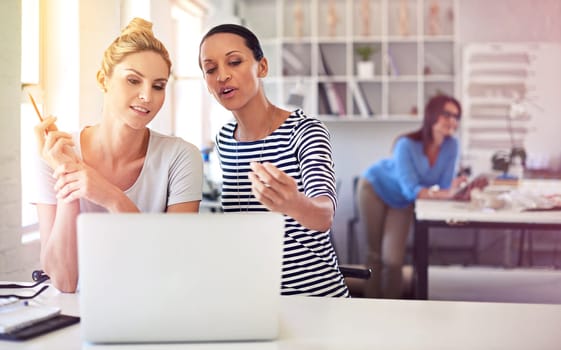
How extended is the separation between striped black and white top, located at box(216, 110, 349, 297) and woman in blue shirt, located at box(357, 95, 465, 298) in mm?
2373

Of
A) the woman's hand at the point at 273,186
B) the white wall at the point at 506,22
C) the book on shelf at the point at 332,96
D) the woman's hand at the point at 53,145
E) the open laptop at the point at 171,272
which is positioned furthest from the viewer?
the book on shelf at the point at 332,96

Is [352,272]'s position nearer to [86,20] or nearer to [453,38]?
[86,20]

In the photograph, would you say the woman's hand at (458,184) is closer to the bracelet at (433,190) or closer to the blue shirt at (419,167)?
the bracelet at (433,190)

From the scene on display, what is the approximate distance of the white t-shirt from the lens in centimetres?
162

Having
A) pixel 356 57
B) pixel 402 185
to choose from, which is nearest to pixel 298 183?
pixel 402 185

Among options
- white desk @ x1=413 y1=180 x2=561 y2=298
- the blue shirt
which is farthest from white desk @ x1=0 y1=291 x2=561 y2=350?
the blue shirt

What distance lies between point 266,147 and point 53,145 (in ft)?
1.86

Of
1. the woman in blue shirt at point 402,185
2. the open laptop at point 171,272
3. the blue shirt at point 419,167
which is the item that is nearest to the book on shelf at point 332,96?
the woman in blue shirt at point 402,185

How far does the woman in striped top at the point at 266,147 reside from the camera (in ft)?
5.66

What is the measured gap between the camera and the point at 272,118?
1834 mm

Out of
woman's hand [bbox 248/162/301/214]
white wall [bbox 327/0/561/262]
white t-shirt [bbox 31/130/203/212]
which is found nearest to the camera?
woman's hand [bbox 248/162/301/214]

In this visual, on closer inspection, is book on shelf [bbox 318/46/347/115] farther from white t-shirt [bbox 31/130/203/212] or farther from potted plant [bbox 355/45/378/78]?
white t-shirt [bbox 31/130/203/212]

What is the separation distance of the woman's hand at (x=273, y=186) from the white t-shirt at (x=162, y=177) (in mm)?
387

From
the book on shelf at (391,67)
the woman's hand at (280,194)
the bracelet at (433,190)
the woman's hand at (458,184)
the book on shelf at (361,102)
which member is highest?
the book on shelf at (391,67)
